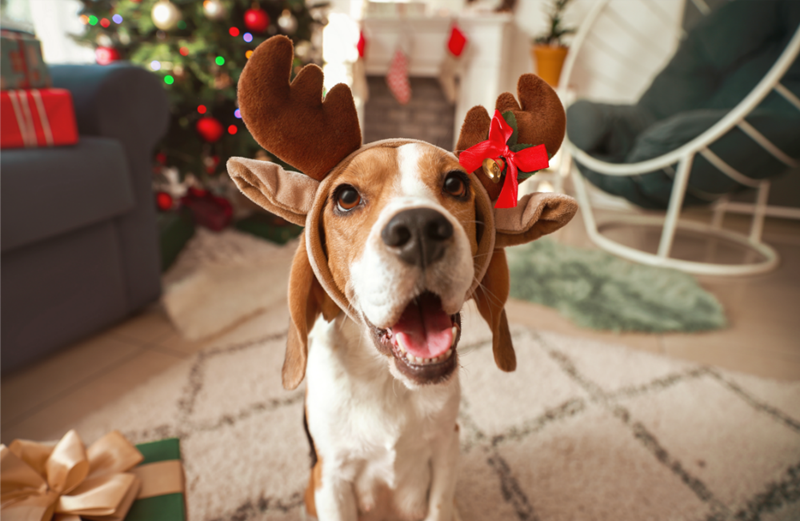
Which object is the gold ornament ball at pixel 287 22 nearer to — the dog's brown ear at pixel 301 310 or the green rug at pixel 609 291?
the green rug at pixel 609 291

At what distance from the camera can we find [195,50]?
2.03 m

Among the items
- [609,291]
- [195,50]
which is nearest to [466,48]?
[195,50]

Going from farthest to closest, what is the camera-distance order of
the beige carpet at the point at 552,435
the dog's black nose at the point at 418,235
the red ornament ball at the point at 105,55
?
the red ornament ball at the point at 105,55, the beige carpet at the point at 552,435, the dog's black nose at the point at 418,235

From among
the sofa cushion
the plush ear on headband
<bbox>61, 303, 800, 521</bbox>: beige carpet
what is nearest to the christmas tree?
the sofa cushion

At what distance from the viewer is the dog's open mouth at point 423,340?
0.55 m

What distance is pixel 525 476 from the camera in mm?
995

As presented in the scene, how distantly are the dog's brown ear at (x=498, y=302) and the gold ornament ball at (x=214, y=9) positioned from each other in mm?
1961

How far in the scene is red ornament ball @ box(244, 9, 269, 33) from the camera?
84.7 inches

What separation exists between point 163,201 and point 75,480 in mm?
1849

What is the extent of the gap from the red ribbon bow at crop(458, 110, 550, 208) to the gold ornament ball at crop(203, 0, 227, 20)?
194 cm

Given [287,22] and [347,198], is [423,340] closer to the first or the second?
[347,198]

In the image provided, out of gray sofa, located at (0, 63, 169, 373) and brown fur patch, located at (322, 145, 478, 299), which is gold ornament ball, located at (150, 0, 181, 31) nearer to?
gray sofa, located at (0, 63, 169, 373)

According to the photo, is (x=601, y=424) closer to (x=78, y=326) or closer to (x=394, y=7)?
(x=78, y=326)

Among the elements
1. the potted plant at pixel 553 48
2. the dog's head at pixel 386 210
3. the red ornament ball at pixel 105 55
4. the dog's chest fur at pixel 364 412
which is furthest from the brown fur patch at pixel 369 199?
the potted plant at pixel 553 48
